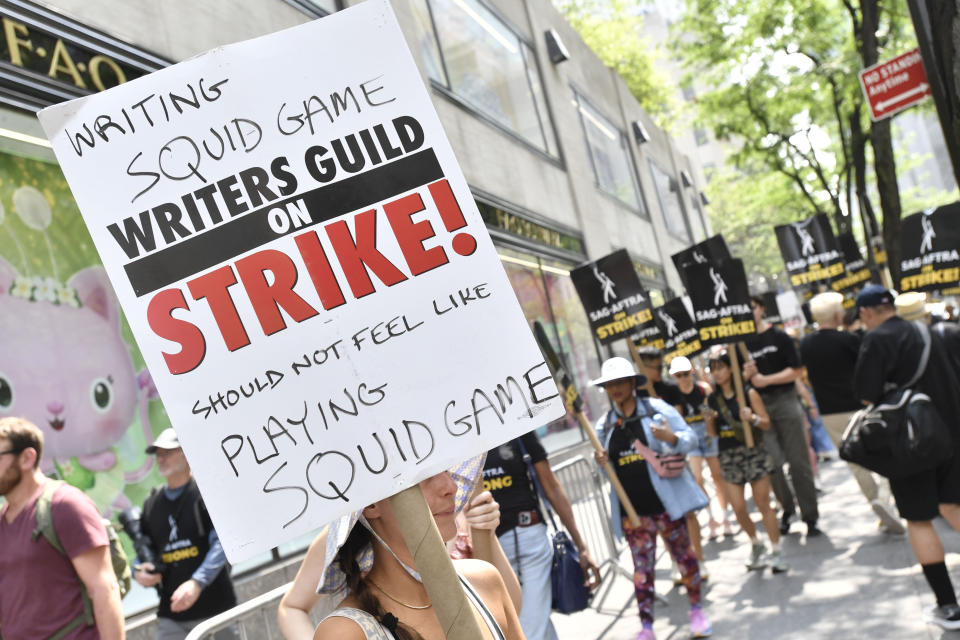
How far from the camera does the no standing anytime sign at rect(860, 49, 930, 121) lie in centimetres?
806

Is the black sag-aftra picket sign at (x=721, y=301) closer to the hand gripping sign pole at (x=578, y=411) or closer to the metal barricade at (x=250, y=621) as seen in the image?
the hand gripping sign pole at (x=578, y=411)

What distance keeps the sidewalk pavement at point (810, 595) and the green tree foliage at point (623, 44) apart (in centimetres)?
3093

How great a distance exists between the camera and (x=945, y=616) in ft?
18.7

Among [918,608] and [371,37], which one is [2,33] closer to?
[371,37]

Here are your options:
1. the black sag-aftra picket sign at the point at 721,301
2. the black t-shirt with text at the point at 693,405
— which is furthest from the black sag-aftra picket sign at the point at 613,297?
the black t-shirt with text at the point at 693,405

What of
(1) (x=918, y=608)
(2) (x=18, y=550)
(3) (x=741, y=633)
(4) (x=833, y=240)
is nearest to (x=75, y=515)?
(2) (x=18, y=550)

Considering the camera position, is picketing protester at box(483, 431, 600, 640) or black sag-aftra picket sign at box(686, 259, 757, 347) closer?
picketing protester at box(483, 431, 600, 640)

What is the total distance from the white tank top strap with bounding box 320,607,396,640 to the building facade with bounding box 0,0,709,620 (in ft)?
14.2

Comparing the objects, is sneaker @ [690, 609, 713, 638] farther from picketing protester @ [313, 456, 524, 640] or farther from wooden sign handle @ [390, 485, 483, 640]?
wooden sign handle @ [390, 485, 483, 640]

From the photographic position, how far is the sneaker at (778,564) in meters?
7.88

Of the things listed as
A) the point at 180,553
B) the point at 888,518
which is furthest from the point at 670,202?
the point at 180,553

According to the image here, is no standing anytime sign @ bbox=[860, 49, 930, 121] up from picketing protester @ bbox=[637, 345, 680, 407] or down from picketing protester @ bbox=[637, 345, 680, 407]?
up

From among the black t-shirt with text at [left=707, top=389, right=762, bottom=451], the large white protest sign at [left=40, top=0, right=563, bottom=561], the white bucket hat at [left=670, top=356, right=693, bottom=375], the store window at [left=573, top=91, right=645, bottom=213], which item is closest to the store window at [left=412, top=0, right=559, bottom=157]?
the store window at [left=573, top=91, right=645, bottom=213]

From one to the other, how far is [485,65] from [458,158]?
8.87 ft
